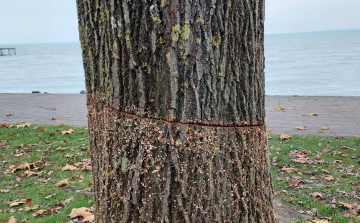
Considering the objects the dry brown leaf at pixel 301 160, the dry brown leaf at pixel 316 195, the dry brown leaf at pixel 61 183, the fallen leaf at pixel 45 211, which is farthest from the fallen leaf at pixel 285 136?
the fallen leaf at pixel 45 211

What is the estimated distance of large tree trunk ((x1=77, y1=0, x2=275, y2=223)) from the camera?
5.15 feet

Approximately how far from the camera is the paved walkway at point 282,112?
6.82 meters

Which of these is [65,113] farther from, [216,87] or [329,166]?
[216,87]

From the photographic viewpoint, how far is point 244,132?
1756 millimetres

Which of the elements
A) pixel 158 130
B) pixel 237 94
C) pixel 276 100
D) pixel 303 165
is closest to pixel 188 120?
pixel 158 130

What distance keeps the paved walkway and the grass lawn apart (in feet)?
2.73

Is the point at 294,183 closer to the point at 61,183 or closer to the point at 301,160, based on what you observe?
the point at 301,160

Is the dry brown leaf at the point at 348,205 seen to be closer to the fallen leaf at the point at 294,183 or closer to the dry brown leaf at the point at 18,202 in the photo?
the fallen leaf at the point at 294,183

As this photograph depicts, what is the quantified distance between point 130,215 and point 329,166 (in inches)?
153

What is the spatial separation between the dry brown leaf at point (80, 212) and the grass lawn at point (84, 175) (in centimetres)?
8

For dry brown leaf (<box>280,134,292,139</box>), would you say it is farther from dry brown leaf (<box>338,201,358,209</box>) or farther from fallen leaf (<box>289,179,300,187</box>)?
dry brown leaf (<box>338,201,358,209</box>)

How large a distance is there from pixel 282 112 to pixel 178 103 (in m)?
7.06

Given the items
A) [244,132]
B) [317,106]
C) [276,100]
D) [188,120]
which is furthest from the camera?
[276,100]

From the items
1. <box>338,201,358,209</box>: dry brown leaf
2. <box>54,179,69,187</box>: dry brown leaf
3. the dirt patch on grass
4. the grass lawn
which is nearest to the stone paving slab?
the grass lawn
